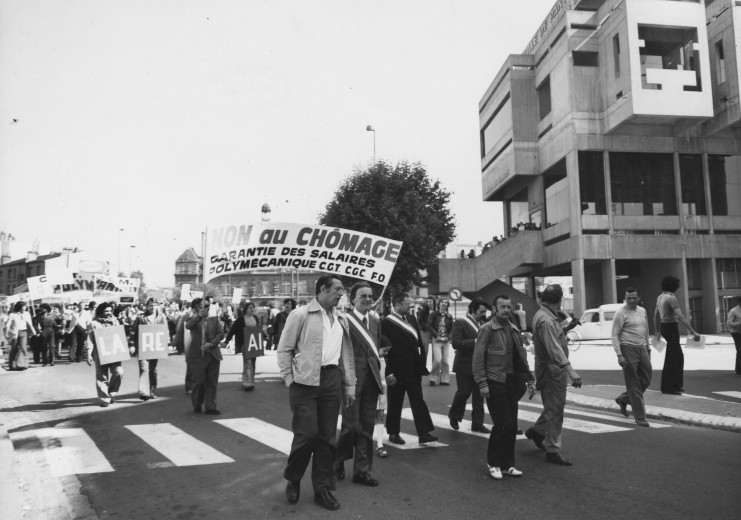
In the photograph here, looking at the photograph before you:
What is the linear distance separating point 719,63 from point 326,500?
36.1 meters

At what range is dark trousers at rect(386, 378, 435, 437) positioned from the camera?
259 inches

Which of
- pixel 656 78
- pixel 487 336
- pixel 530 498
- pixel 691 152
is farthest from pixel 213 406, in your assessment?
pixel 691 152

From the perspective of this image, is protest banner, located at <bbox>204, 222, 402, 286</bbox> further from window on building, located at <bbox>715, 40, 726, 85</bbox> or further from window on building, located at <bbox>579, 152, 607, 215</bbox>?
window on building, located at <bbox>715, 40, 726, 85</bbox>

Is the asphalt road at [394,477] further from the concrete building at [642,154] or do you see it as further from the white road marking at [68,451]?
the concrete building at [642,154]

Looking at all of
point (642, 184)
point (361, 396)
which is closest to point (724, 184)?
point (642, 184)

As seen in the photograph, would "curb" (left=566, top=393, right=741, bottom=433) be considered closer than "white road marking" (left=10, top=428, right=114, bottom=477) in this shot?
No

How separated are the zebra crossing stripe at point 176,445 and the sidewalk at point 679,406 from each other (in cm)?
619

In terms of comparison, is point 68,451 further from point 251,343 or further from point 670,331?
point 670,331

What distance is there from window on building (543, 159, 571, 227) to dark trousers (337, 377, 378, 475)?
30.4m

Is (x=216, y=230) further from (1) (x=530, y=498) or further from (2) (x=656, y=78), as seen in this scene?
(2) (x=656, y=78)

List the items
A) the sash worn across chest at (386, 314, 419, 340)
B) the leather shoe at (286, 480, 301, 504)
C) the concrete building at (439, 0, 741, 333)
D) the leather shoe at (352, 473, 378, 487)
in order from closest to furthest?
the leather shoe at (286, 480, 301, 504)
the leather shoe at (352, 473, 378, 487)
the sash worn across chest at (386, 314, 419, 340)
the concrete building at (439, 0, 741, 333)

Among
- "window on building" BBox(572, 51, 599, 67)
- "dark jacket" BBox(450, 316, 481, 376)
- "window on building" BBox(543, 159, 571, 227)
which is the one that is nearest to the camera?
"dark jacket" BBox(450, 316, 481, 376)

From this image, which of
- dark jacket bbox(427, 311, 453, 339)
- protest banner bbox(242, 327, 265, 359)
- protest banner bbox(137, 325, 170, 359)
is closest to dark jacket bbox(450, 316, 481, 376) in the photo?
dark jacket bbox(427, 311, 453, 339)

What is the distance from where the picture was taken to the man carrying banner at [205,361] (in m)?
8.97
